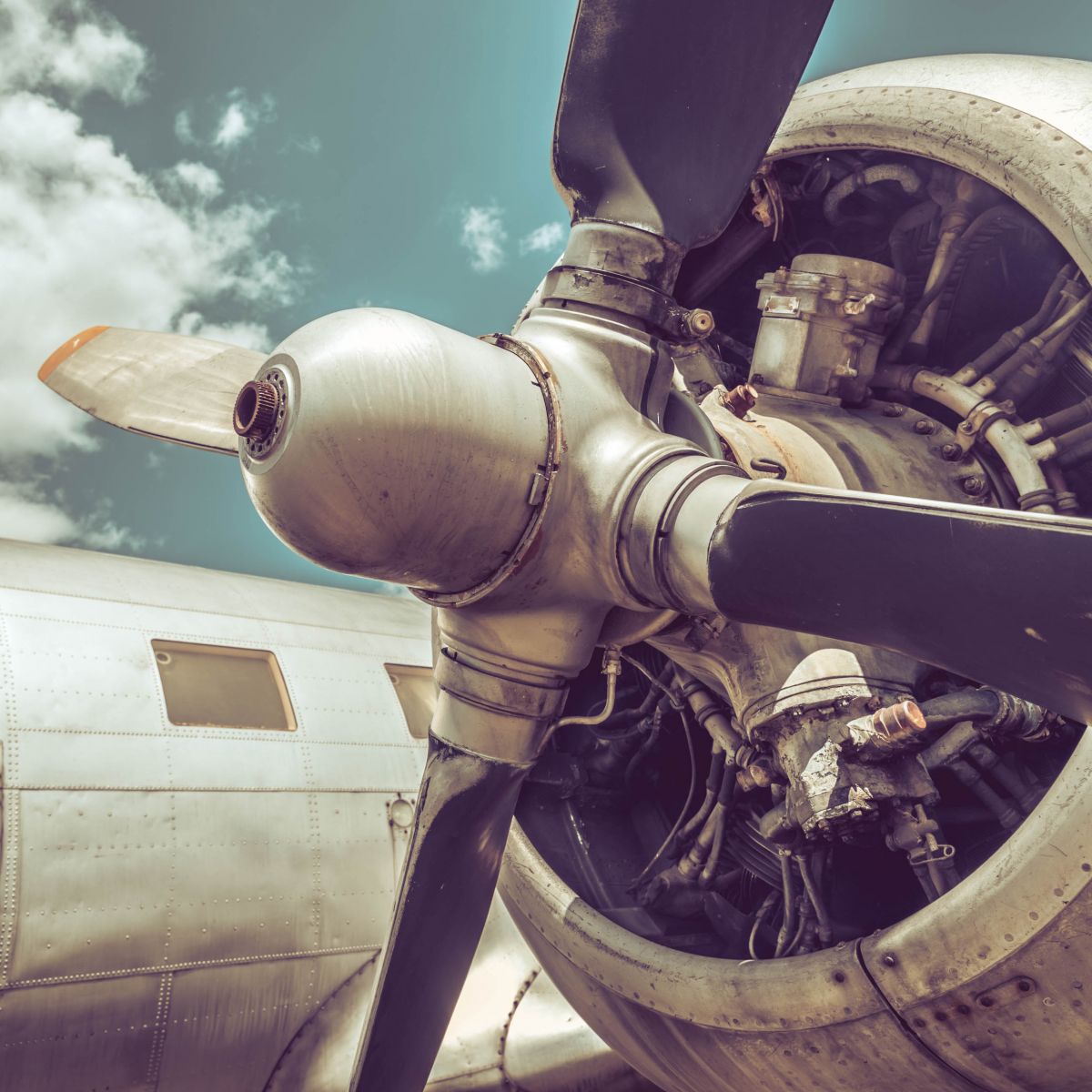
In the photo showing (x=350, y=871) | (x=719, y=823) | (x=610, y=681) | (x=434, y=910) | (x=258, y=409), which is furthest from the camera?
(x=350, y=871)

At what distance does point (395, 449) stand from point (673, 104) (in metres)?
1.34

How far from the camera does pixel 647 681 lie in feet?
13.9

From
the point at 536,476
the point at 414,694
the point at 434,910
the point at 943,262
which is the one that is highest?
the point at 943,262

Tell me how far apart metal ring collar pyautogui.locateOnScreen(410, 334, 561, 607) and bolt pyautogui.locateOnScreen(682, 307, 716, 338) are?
519 millimetres

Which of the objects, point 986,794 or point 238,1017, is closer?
point 986,794

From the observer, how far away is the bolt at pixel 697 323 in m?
3.14

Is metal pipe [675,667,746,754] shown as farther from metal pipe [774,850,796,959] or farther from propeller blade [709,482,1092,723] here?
propeller blade [709,482,1092,723]

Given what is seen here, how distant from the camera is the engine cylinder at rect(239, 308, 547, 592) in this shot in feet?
8.20

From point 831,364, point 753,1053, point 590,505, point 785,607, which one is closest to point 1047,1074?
point 753,1053

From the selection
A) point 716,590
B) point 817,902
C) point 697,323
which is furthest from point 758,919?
point 697,323

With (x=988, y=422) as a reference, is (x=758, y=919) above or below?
below

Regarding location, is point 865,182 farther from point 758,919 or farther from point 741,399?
point 758,919

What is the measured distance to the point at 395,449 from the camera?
2.51m

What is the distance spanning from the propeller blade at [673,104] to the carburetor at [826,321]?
0.60 metres
